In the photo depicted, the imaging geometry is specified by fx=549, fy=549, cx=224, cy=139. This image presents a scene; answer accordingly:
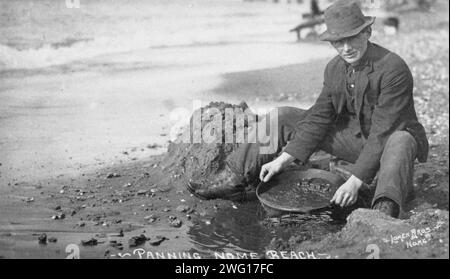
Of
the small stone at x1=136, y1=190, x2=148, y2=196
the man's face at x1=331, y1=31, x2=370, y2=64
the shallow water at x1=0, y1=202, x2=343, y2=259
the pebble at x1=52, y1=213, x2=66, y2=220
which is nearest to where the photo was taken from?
the shallow water at x1=0, y1=202, x2=343, y2=259

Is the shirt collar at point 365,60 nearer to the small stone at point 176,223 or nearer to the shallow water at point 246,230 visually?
the shallow water at point 246,230

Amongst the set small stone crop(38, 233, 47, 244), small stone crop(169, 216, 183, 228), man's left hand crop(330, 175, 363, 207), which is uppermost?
man's left hand crop(330, 175, 363, 207)

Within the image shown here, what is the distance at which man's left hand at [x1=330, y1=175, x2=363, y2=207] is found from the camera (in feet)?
12.5

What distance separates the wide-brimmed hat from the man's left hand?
1.04 meters

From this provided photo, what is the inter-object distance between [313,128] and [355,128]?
336mm

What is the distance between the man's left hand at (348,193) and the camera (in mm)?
3805

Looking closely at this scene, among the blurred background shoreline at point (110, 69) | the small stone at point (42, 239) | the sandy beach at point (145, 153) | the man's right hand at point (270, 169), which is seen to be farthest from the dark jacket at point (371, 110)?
the blurred background shoreline at point (110, 69)

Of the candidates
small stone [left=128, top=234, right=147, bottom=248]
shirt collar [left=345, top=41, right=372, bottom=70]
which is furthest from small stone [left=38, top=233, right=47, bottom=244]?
shirt collar [left=345, top=41, right=372, bottom=70]

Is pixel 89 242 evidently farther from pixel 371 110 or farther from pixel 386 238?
pixel 371 110

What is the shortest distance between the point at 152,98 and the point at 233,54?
1619 millimetres

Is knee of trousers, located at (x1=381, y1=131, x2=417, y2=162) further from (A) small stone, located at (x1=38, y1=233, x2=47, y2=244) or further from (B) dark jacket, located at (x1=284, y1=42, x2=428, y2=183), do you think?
(A) small stone, located at (x1=38, y1=233, x2=47, y2=244)
